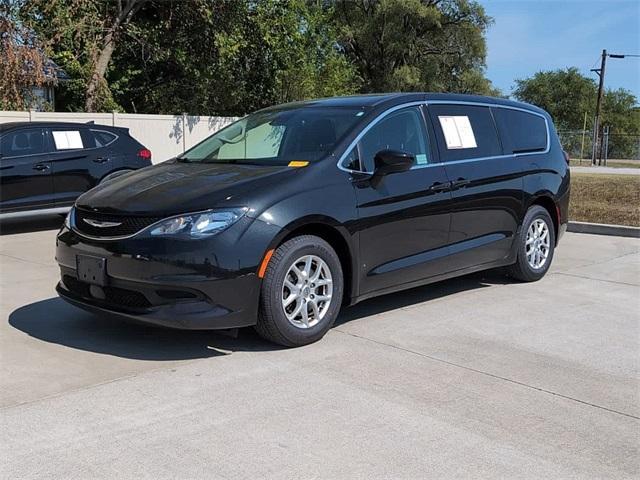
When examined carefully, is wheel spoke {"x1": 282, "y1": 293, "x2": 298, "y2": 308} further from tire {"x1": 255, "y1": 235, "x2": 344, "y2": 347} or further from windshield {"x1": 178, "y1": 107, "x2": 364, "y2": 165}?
windshield {"x1": 178, "y1": 107, "x2": 364, "y2": 165}

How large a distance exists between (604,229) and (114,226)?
27.0 ft

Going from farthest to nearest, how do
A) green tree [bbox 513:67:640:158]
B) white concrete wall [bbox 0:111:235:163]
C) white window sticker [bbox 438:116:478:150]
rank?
green tree [bbox 513:67:640:158] < white concrete wall [bbox 0:111:235:163] < white window sticker [bbox 438:116:478:150]

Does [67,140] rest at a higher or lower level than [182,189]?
higher

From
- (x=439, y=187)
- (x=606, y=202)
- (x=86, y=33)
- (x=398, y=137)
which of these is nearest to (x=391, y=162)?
(x=398, y=137)

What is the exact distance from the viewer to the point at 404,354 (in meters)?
4.73

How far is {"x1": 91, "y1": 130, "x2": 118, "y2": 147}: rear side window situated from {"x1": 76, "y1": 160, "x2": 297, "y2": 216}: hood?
613 cm

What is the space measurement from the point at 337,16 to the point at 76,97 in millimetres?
20178

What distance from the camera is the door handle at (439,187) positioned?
18.8 ft

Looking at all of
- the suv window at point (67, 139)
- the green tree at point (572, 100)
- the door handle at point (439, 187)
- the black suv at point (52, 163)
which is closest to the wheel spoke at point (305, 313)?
the door handle at point (439, 187)

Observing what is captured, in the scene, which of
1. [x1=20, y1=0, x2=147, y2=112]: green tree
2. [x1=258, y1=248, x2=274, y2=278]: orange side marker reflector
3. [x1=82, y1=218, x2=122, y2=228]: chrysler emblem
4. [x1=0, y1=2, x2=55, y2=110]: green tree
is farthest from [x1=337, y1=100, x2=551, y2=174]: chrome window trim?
[x1=20, y1=0, x2=147, y2=112]: green tree

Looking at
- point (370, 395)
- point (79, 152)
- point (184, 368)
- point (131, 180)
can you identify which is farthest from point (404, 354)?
point (79, 152)

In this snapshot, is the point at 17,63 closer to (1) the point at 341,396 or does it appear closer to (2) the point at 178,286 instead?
(2) the point at 178,286

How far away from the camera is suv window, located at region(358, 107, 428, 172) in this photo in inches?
211

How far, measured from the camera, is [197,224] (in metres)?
4.40
